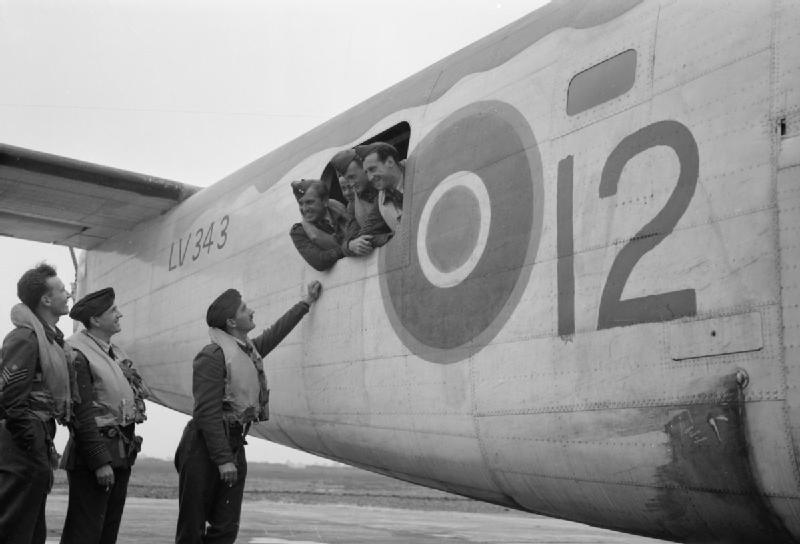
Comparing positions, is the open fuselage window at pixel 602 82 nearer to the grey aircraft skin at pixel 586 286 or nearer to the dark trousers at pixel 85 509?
the grey aircraft skin at pixel 586 286

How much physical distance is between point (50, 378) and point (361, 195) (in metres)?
2.50

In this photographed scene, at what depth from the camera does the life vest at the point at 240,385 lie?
16.8 ft

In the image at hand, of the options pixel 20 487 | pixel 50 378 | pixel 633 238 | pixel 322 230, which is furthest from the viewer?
pixel 322 230

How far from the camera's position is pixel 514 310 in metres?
4.62

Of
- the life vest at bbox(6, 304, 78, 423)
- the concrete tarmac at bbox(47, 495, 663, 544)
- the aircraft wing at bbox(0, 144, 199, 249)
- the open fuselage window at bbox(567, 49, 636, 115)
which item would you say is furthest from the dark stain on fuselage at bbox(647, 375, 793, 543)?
the aircraft wing at bbox(0, 144, 199, 249)

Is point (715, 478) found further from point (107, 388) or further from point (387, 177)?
point (107, 388)

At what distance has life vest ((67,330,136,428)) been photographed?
4.90m

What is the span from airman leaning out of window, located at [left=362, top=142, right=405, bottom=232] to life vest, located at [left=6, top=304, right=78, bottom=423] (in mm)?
2224

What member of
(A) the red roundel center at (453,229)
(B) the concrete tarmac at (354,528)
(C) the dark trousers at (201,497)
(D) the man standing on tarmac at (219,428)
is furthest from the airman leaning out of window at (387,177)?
(B) the concrete tarmac at (354,528)

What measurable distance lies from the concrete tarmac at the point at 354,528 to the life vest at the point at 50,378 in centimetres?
495

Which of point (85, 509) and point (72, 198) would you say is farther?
point (72, 198)

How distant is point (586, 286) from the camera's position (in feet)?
13.8

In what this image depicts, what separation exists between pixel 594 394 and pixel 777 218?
1191mm

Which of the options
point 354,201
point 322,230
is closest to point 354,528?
point 322,230
